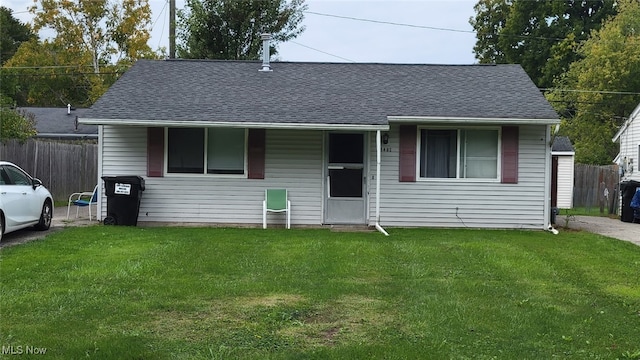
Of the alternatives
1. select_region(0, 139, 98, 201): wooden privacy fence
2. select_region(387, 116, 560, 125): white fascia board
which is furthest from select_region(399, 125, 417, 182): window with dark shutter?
select_region(0, 139, 98, 201): wooden privacy fence

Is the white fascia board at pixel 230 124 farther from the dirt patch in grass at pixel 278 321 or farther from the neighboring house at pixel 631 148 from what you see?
the neighboring house at pixel 631 148

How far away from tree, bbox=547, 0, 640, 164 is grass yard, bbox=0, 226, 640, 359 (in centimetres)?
→ 2264

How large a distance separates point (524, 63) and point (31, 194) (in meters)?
37.3

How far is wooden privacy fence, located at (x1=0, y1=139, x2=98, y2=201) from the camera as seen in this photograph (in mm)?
16375

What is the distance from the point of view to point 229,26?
982 inches

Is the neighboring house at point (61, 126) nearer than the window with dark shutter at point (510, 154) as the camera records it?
No

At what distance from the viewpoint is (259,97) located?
1348cm

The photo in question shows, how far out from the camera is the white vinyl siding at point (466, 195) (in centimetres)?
1288

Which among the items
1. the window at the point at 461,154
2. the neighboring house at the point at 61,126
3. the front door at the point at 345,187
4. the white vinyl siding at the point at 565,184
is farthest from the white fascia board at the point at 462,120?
the neighboring house at the point at 61,126

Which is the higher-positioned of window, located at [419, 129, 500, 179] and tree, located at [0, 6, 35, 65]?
tree, located at [0, 6, 35, 65]

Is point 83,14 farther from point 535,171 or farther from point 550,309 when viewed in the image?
point 550,309

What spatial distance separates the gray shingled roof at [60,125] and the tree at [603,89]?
79.1 ft

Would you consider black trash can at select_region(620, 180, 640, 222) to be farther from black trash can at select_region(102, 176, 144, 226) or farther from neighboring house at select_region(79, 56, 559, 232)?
black trash can at select_region(102, 176, 144, 226)

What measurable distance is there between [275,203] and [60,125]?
1985cm
